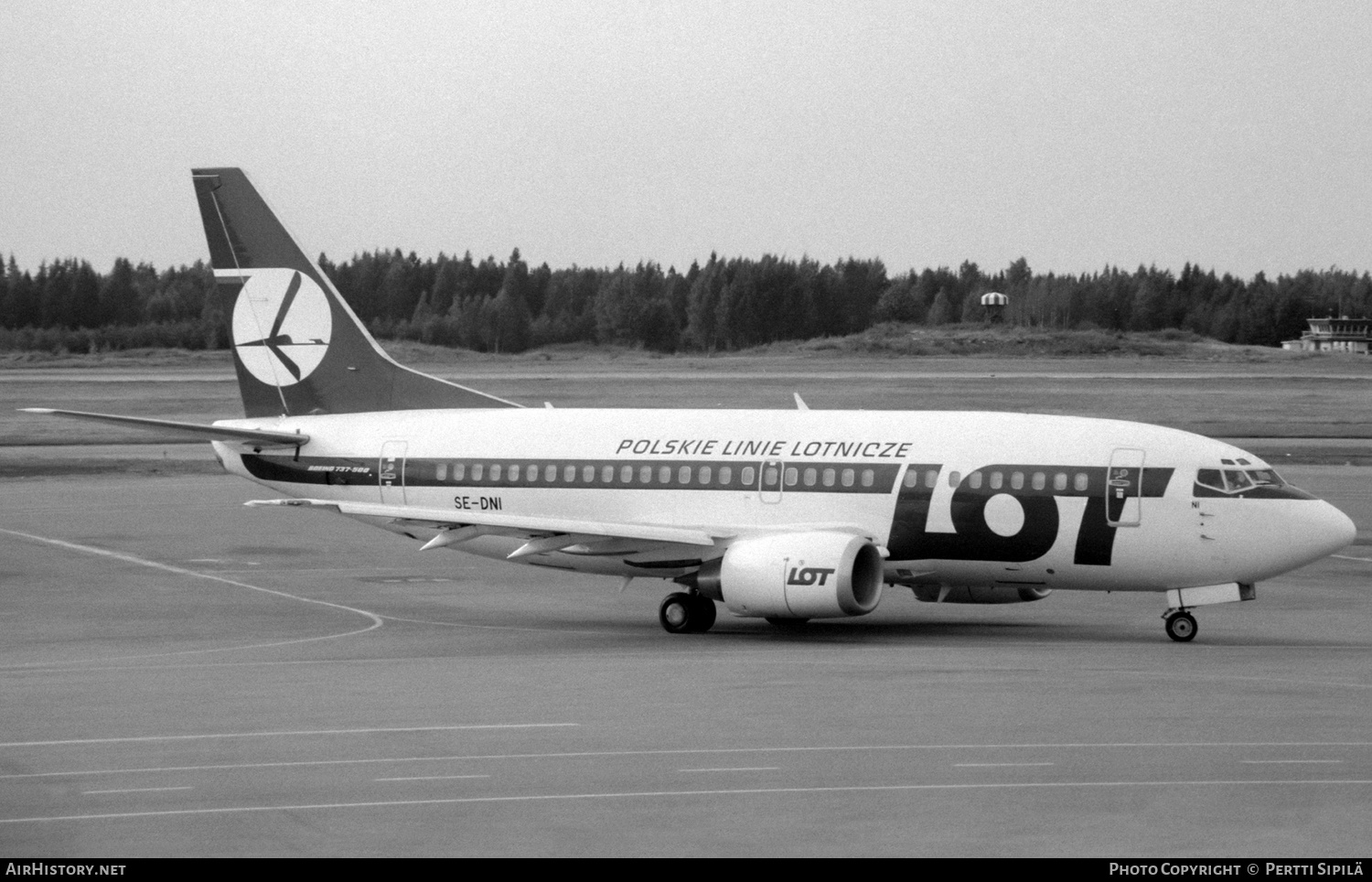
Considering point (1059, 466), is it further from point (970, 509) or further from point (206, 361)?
point (206, 361)

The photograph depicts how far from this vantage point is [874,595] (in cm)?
3170

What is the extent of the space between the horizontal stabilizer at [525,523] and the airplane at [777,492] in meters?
0.05

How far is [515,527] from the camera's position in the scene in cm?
3200

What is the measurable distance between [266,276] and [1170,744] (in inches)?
969

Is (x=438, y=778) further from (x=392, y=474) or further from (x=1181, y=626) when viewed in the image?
(x=392, y=474)

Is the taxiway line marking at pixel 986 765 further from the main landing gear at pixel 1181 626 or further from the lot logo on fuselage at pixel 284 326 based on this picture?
the lot logo on fuselage at pixel 284 326

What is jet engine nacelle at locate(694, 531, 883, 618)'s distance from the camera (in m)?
30.9

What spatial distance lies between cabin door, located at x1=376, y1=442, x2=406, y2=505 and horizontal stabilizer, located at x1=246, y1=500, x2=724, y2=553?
11.1ft

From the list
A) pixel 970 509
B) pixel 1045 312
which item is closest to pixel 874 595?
pixel 970 509

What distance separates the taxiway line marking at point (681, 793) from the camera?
16688 millimetres

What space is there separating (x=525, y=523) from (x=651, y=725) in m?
10.7

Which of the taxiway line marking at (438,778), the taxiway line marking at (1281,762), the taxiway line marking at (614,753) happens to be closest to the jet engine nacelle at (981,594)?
the taxiway line marking at (614,753)

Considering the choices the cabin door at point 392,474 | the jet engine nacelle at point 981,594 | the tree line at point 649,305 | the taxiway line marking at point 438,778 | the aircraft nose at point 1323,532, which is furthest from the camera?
the tree line at point 649,305

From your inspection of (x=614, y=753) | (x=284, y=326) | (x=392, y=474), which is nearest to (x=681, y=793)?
(x=614, y=753)
